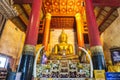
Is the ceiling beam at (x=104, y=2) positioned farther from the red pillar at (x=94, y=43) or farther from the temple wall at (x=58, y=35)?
the temple wall at (x=58, y=35)

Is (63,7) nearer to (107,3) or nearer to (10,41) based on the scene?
(107,3)

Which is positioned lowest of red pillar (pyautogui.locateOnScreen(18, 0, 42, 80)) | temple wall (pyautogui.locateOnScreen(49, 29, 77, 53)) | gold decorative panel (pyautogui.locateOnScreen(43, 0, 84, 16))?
red pillar (pyautogui.locateOnScreen(18, 0, 42, 80))

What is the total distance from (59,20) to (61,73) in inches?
203

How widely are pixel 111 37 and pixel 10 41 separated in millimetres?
4979

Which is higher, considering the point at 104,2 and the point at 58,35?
the point at 104,2

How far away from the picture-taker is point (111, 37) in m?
5.95

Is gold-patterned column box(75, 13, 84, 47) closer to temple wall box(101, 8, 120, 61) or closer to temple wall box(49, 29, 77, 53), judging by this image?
temple wall box(49, 29, 77, 53)

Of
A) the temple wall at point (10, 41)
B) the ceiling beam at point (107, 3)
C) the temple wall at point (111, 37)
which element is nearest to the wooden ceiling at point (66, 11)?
the temple wall at point (111, 37)

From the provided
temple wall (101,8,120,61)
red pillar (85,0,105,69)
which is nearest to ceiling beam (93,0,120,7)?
temple wall (101,8,120,61)

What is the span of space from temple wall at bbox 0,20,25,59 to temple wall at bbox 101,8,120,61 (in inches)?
186

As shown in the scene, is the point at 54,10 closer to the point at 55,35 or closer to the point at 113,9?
the point at 55,35

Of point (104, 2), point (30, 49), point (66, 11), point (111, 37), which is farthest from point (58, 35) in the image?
point (30, 49)

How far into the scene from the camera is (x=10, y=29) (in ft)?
17.5

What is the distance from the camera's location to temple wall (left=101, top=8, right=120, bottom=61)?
211 inches
